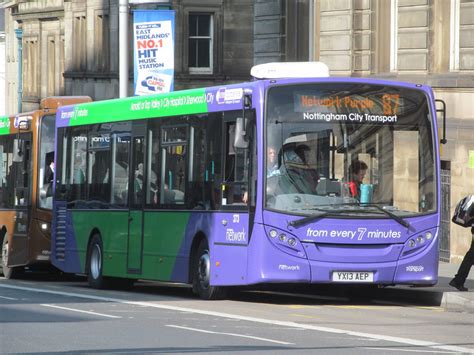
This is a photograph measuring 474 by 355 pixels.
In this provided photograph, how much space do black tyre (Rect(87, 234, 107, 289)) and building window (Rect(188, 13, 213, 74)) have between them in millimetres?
25843

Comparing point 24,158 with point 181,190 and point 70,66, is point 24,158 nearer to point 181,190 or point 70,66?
point 181,190

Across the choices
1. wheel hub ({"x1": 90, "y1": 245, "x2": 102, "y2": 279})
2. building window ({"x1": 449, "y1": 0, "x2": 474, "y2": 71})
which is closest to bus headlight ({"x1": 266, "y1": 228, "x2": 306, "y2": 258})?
wheel hub ({"x1": 90, "y1": 245, "x2": 102, "y2": 279})

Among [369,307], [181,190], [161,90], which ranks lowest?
[369,307]

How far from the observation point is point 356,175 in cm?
1814

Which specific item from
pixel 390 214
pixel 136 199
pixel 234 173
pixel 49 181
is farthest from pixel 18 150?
pixel 390 214

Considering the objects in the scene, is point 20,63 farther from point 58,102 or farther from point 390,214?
point 390,214

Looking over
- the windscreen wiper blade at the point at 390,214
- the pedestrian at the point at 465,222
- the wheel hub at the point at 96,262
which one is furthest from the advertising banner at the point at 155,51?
the windscreen wiper blade at the point at 390,214

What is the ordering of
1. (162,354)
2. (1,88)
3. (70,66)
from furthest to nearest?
(1,88) → (70,66) → (162,354)

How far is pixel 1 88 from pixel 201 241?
59.3m

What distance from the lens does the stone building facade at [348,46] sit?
1141 inches

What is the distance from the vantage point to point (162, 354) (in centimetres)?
1227

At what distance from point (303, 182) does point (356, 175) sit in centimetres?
68

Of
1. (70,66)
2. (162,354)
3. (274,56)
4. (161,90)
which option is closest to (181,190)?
(161,90)

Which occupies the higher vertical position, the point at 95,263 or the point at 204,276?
the point at 204,276
